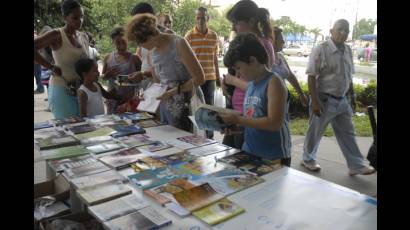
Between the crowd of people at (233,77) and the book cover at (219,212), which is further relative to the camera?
the crowd of people at (233,77)

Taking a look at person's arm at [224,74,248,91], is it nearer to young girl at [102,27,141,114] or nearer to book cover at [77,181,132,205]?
book cover at [77,181,132,205]

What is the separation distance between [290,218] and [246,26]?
1391mm

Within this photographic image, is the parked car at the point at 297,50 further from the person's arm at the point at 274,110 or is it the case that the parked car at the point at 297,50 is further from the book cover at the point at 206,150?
the person's arm at the point at 274,110

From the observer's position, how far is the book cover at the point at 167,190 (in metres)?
1.28

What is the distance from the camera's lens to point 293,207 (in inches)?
48.3

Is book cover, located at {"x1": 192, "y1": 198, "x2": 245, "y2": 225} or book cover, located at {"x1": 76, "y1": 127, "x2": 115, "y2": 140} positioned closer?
book cover, located at {"x1": 192, "y1": 198, "x2": 245, "y2": 225}

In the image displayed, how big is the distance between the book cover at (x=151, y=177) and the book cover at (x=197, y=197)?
0.50 ft

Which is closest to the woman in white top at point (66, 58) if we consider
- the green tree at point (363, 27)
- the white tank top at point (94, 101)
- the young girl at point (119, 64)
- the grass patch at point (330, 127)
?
the white tank top at point (94, 101)

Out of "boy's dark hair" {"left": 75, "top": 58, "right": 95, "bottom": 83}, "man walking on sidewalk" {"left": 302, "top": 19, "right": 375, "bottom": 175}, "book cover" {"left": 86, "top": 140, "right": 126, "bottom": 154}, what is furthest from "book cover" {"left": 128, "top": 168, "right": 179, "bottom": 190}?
"man walking on sidewalk" {"left": 302, "top": 19, "right": 375, "bottom": 175}

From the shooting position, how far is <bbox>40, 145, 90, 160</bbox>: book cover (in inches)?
67.5

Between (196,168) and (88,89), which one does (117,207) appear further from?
(88,89)

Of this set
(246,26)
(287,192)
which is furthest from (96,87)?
(287,192)

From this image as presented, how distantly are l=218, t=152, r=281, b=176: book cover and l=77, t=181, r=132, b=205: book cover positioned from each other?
51cm
